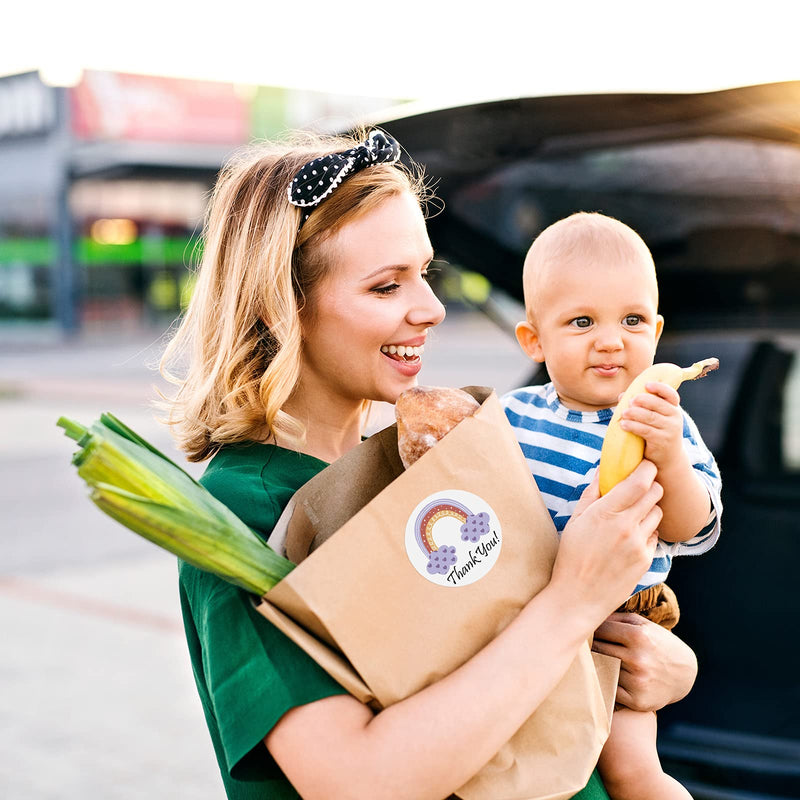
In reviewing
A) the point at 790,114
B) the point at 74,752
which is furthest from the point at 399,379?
the point at 74,752

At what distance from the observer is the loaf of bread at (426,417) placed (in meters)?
1.36

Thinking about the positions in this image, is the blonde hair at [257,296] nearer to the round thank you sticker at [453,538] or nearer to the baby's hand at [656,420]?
the round thank you sticker at [453,538]

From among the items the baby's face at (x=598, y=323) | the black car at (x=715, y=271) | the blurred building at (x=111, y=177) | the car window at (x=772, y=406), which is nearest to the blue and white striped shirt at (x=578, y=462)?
the baby's face at (x=598, y=323)

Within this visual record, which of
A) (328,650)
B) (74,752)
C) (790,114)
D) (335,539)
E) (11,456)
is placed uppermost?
(790,114)

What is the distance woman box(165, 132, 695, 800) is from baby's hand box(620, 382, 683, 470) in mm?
37

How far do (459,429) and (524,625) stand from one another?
0.81 feet

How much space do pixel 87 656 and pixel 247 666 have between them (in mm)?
4053

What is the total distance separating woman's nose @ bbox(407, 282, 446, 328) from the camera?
160cm

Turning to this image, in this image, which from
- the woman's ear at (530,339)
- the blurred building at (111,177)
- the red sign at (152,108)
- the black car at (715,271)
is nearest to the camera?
the woman's ear at (530,339)

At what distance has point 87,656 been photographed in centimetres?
505

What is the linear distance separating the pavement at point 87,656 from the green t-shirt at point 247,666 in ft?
2.03

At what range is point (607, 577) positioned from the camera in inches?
53.1

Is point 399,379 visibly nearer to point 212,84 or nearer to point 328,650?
point 328,650

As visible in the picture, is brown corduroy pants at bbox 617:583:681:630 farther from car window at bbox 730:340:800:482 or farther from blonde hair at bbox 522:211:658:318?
car window at bbox 730:340:800:482
